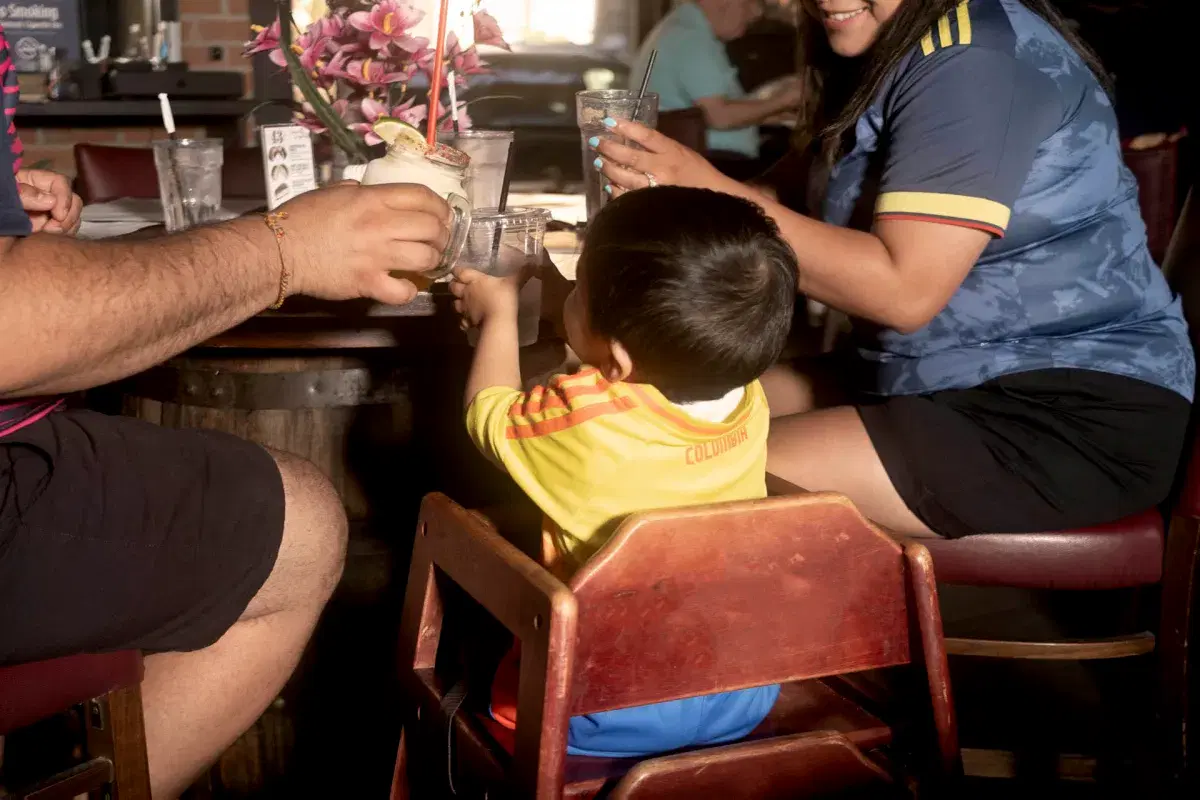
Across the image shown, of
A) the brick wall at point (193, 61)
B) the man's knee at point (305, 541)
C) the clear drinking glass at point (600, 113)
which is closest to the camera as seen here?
the man's knee at point (305, 541)

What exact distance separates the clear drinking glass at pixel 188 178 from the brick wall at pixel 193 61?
287 centimetres

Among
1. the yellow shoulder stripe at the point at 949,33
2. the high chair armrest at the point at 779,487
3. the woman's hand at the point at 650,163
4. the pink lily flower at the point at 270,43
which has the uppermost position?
the yellow shoulder stripe at the point at 949,33

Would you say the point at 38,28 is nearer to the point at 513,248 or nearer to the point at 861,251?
the point at 513,248

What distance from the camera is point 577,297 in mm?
1189

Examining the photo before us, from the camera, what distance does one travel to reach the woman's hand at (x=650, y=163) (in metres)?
1.39

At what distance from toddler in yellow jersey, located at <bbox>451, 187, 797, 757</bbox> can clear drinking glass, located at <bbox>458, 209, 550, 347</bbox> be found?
240 mm

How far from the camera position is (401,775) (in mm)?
1305

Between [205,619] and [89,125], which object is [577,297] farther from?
[89,125]

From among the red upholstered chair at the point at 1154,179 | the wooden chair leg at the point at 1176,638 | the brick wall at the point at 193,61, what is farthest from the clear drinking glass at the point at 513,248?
the brick wall at the point at 193,61

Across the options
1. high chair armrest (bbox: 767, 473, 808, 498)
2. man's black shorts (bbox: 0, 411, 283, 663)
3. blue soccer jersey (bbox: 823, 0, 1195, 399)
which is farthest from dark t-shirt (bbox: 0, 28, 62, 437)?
blue soccer jersey (bbox: 823, 0, 1195, 399)

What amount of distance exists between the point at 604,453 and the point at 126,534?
18.7 inches

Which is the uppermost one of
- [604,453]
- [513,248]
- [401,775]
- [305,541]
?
[513,248]

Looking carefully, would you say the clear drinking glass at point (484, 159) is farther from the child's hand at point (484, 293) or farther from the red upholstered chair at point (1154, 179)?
the red upholstered chair at point (1154, 179)

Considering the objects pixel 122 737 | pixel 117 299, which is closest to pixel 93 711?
pixel 122 737
